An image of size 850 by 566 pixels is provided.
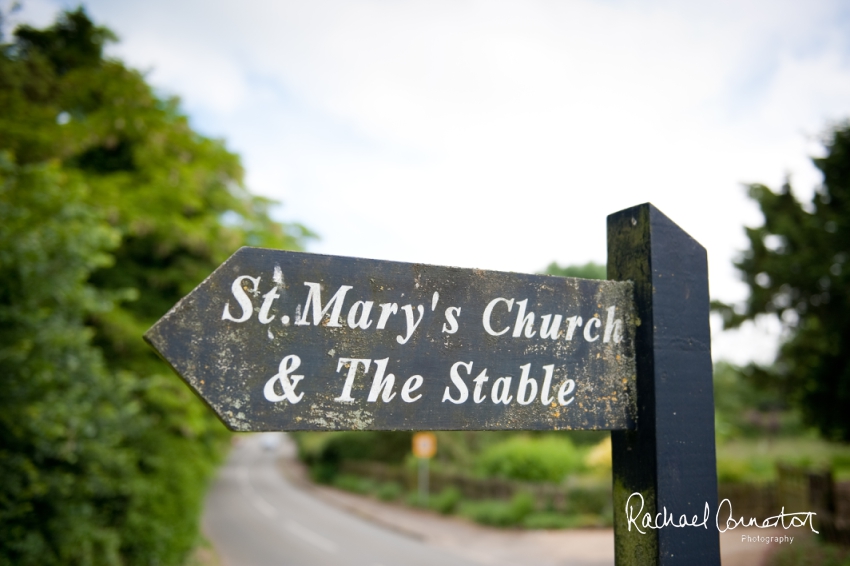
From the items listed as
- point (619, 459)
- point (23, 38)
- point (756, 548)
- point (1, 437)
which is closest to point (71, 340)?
point (1, 437)

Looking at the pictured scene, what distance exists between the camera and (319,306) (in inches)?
56.2

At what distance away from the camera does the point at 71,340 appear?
5078 mm

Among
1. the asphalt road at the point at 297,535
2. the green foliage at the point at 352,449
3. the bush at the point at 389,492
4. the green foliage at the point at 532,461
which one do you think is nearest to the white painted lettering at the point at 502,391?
the asphalt road at the point at 297,535

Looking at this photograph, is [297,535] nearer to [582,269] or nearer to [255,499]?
[255,499]

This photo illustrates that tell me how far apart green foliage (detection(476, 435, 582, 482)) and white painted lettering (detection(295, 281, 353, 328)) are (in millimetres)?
15984

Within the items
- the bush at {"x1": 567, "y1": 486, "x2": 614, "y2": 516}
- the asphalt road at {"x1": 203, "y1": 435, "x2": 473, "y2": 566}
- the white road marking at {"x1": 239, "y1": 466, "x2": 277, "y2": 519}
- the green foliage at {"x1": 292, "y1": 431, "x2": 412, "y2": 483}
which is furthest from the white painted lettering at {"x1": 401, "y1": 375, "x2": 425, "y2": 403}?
the green foliage at {"x1": 292, "y1": 431, "x2": 412, "y2": 483}

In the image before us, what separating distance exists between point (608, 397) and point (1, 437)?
215 inches

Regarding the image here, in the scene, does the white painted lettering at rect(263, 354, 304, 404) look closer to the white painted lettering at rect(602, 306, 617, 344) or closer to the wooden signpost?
the wooden signpost

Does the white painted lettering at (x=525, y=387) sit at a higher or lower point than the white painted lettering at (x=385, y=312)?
lower

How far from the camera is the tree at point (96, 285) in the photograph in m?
4.83

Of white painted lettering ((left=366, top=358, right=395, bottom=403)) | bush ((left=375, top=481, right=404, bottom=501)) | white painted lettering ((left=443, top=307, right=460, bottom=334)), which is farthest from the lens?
bush ((left=375, top=481, right=404, bottom=501))

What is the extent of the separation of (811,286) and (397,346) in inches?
455

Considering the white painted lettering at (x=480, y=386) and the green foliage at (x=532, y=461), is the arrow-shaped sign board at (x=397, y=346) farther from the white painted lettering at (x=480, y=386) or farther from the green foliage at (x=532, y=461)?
the green foliage at (x=532, y=461)

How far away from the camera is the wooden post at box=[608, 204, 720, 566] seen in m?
1.62
